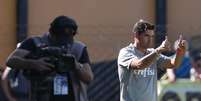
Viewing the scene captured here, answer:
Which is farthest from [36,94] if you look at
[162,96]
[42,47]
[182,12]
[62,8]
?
[182,12]

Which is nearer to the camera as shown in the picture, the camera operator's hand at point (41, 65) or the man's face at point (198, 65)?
the camera operator's hand at point (41, 65)

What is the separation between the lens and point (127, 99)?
746cm

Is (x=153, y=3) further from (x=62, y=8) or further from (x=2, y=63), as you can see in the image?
(x=2, y=63)

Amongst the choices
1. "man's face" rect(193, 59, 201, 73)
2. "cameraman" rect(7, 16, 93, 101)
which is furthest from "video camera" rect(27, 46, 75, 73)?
"man's face" rect(193, 59, 201, 73)

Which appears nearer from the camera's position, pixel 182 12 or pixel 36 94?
pixel 36 94

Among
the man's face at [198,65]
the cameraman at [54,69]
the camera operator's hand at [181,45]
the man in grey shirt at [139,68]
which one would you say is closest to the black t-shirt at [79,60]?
the cameraman at [54,69]

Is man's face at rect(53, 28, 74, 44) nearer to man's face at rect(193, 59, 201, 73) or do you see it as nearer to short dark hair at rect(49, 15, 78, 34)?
short dark hair at rect(49, 15, 78, 34)

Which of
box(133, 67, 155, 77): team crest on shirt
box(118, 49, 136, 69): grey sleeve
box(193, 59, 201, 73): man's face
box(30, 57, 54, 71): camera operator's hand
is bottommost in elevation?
box(193, 59, 201, 73): man's face

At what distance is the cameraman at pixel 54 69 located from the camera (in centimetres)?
636

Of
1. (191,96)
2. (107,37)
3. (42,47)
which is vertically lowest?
(191,96)

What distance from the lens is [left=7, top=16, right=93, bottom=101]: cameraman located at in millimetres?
6355

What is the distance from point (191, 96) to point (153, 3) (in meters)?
2.23

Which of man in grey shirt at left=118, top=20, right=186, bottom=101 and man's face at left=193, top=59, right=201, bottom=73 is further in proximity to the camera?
man's face at left=193, top=59, right=201, bottom=73

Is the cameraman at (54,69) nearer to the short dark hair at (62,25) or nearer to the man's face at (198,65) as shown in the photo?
the short dark hair at (62,25)
